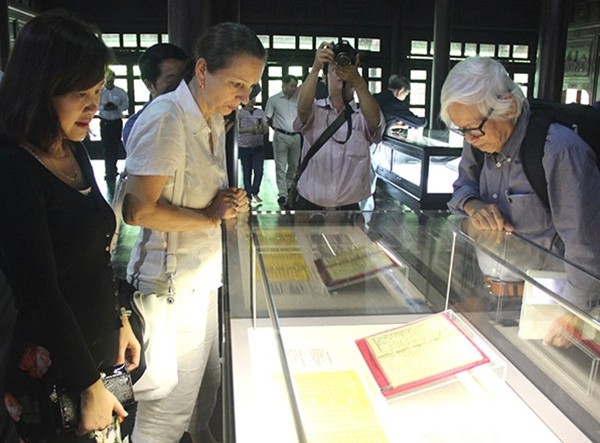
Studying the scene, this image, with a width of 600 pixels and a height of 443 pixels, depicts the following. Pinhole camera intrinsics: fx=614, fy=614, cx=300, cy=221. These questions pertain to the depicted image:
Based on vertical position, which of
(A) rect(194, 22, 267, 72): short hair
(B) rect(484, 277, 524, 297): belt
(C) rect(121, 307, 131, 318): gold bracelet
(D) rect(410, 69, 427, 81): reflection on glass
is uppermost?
(D) rect(410, 69, 427, 81): reflection on glass

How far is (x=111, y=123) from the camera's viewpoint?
10.6 meters

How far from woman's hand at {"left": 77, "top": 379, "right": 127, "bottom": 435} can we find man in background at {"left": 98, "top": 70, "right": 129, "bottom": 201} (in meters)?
9.02

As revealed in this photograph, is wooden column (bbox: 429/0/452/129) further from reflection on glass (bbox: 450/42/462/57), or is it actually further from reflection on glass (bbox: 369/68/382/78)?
reflection on glass (bbox: 450/42/462/57)

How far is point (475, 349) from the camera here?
174 centimetres

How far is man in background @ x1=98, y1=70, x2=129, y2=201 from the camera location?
1027 cm

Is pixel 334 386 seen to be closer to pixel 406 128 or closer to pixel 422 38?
pixel 406 128

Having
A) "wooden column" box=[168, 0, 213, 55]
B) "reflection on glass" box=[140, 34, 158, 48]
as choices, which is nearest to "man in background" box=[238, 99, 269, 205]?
"wooden column" box=[168, 0, 213, 55]

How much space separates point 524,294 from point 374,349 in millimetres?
509

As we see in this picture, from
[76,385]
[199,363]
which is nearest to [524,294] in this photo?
[199,363]

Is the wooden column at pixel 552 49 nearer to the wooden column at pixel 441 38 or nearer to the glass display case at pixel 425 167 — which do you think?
the wooden column at pixel 441 38

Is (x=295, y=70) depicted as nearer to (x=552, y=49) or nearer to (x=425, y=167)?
(x=552, y=49)

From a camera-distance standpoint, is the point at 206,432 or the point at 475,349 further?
the point at 206,432

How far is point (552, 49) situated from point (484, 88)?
8.18 metres

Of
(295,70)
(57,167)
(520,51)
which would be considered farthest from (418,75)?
(57,167)
